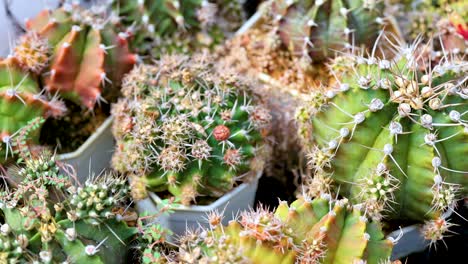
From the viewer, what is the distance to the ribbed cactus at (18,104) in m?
1.31

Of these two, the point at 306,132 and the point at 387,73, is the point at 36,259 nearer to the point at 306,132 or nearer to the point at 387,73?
the point at 306,132

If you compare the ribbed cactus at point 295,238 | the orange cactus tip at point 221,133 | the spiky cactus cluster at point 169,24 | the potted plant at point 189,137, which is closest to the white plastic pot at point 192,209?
the potted plant at point 189,137

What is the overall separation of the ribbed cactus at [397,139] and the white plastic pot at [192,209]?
0.22 metres

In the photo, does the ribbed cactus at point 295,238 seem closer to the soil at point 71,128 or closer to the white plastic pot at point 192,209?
the white plastic pot at point 192,209

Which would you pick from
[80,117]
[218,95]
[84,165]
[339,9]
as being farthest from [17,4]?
[339,9]

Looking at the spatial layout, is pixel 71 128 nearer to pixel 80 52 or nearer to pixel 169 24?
pixel 80 52

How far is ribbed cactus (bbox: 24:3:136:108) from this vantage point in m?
1.47

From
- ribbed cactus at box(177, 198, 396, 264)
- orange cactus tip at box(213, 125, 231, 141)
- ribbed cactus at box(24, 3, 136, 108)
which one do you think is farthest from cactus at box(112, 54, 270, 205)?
ribbed cactus at box(177, 198, 396, 264)

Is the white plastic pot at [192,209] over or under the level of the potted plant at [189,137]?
under

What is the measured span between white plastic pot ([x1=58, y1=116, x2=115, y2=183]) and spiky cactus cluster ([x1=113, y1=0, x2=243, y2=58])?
29 cm

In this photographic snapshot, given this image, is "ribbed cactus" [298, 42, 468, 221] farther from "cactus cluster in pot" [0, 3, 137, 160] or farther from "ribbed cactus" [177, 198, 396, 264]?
"cactus cluster in pot" [0, 3, 137, 160]

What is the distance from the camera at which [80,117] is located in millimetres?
1604

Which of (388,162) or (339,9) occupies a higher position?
(339,9)

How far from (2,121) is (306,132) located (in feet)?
2.26
